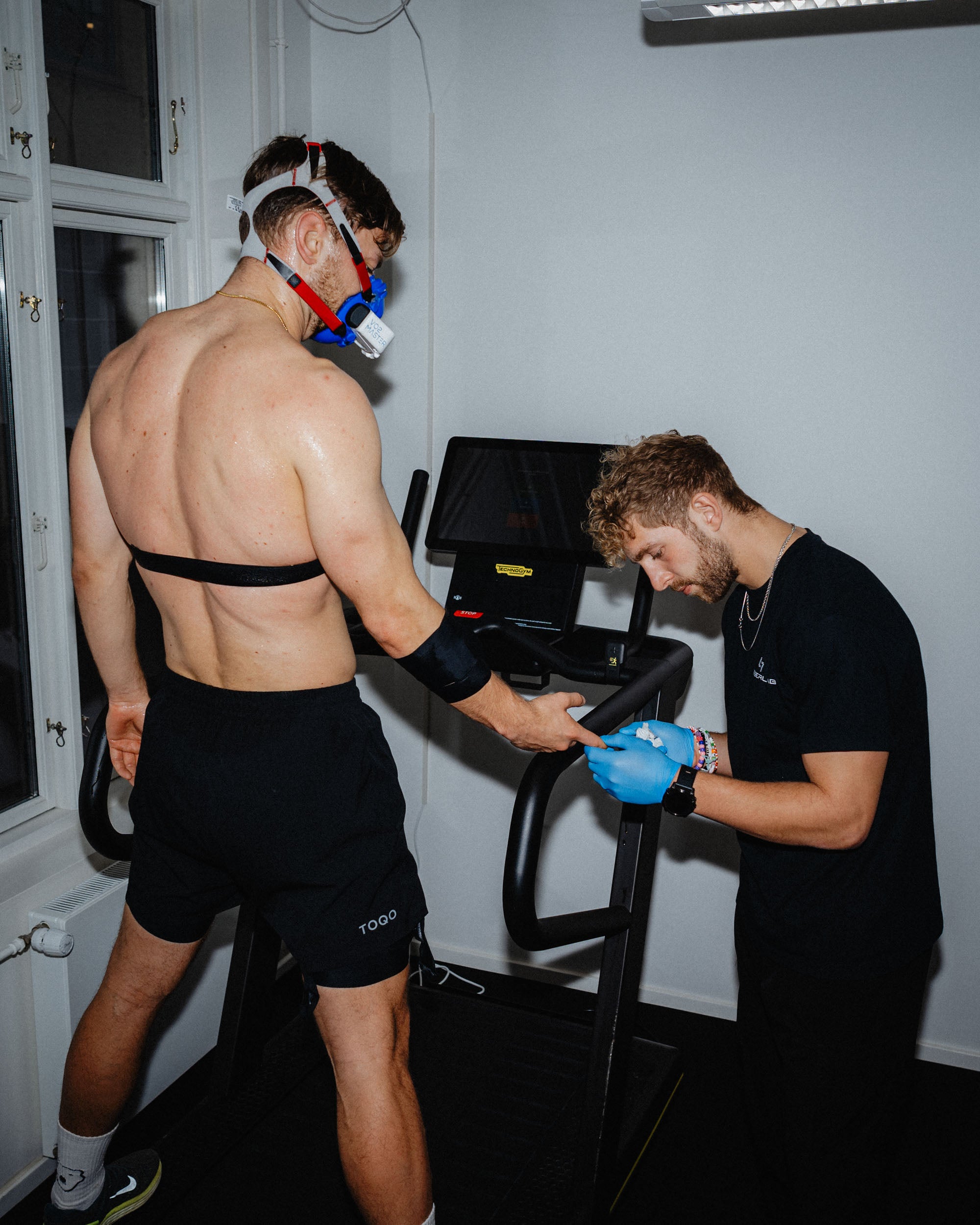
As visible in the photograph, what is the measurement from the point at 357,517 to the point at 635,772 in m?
0.72

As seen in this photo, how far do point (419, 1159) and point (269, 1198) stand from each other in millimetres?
666

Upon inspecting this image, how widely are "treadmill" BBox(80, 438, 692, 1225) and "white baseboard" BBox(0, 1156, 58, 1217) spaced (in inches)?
16.3

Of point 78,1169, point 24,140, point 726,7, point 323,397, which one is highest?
point 726,7

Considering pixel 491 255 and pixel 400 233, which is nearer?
pixel 400 233

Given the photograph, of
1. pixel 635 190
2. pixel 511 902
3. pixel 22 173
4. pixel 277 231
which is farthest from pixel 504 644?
pixel 22 173

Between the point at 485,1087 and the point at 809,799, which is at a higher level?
the point at 809,799

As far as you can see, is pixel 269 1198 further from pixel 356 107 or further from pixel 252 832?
pixel 356 107

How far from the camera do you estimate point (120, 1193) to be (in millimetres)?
2182

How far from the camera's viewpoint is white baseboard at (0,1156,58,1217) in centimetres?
234

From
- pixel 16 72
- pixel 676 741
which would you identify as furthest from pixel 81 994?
pixel 16 72

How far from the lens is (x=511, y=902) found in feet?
5.69

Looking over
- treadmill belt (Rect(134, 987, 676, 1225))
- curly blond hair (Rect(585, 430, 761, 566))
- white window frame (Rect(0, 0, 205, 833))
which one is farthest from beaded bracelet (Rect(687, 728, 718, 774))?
white window frame (Rect(0, 0, 205, 833))

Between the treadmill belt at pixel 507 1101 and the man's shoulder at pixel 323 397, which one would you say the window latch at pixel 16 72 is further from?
the treadmill belt at pixel 507 1101

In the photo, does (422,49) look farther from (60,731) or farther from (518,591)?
(60,731)
